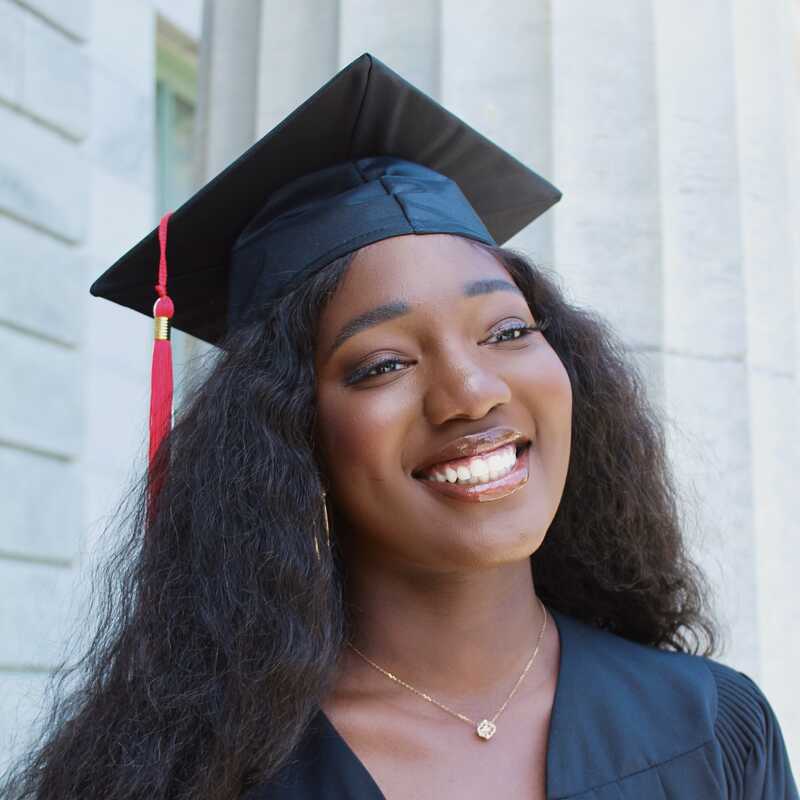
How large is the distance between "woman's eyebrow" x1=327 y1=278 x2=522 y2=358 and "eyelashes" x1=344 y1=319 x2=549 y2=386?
0.19 feet

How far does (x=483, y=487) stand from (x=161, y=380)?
618mm

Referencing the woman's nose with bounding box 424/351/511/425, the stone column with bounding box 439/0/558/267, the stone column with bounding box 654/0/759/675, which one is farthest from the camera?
the stone column with bounding box 439/0/558/267

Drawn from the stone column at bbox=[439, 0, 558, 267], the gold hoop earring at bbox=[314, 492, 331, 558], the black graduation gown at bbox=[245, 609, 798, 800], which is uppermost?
the stone column at bbox=[439, 0, 558, 267]

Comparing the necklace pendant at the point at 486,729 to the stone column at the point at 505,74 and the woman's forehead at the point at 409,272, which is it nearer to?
the woman's forehead at the point at 409,272

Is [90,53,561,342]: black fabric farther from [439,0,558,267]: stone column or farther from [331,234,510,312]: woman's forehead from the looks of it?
[439,0,558,267]: stone column

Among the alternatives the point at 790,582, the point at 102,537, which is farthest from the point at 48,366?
the point at 790,582

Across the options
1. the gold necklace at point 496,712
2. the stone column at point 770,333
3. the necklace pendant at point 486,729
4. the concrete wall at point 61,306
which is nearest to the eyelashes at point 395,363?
the gold necklace at point 496,712

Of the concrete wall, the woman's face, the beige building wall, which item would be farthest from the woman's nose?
the concrete wall

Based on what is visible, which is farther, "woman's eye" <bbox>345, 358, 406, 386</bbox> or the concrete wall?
the concrete wall

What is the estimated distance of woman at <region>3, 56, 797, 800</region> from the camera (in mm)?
2119

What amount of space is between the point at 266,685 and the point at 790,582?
1181 mm

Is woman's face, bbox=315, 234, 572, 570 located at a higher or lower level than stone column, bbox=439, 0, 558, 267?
lower

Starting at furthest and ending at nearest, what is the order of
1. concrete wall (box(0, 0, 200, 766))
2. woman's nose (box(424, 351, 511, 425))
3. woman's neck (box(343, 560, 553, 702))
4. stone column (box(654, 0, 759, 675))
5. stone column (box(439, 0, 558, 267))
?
concrete wall (box(0, 0, 200, 766)) → stone column (box(439, 0, 558, 267)) → stone column (box(654, 0, 759, 675)) → woman's neck (box(343, 560, 553, 702)) → woman's nose (box(424, 351, 511, 425))

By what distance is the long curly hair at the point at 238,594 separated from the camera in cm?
213
